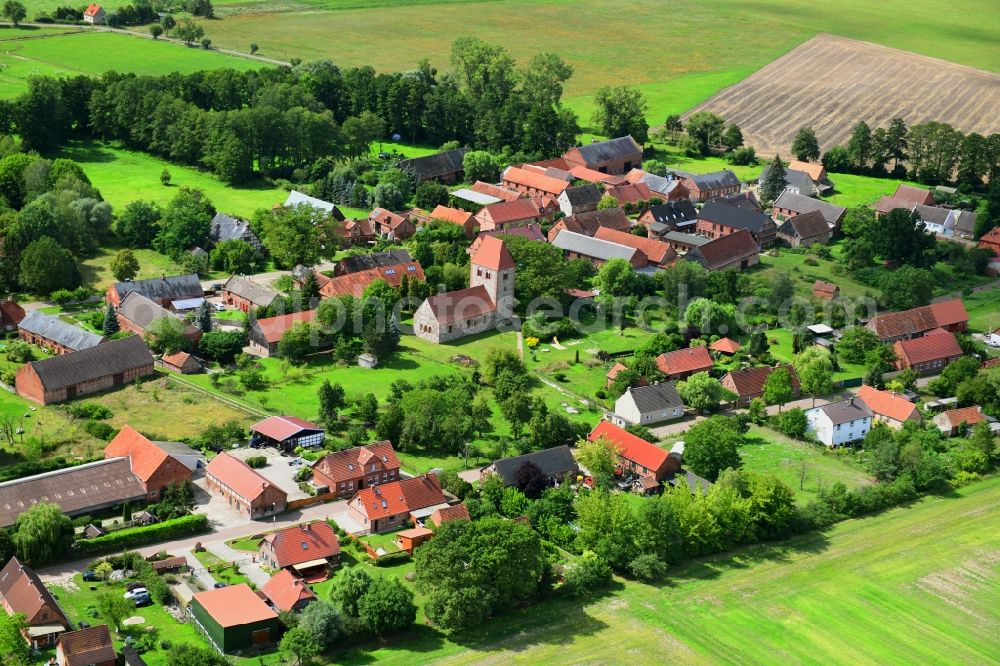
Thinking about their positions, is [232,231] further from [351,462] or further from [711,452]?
[711,452]

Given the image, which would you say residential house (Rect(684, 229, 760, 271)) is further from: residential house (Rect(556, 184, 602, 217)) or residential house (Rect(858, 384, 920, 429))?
residential house (Rect(858, 384, 920, 429))

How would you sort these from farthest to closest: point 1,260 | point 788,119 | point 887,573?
point 788,119, point 1,260, point 887,573

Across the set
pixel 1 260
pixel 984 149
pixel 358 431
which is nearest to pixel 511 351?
pixel 358 431

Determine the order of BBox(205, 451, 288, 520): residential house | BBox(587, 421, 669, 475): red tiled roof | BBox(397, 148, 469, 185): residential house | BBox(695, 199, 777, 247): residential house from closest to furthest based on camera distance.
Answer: BBox(205, 451, 288, 520): residential house, BBox(587, 421, 669, 475): red tiled roof, BBox(695, 199, 777, 247): residential house, BBox(397, 148, 469, 185): residential house

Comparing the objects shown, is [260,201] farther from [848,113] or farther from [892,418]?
[848,113]

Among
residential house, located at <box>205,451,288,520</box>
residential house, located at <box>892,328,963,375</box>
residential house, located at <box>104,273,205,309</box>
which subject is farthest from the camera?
residential house, located at <box>104,273,205,309</box>

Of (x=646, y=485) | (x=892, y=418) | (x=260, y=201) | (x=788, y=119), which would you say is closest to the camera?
(x=646, y=485)

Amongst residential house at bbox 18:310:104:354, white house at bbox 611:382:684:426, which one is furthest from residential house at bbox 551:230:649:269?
residential house at bbox 18:310:104:354

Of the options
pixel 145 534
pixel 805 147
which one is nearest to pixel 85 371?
pixel 145 534
